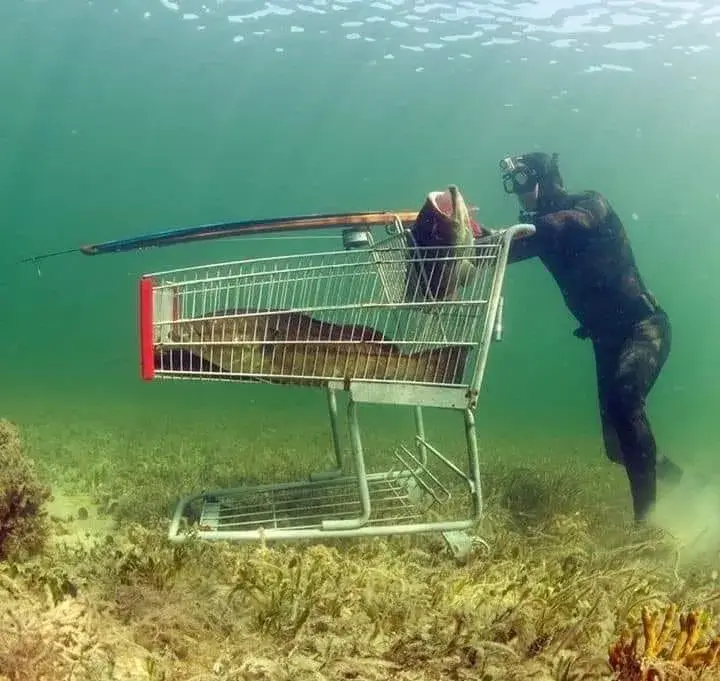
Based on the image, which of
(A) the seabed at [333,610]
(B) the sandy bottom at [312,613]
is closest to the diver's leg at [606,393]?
(A) the seabed at [333,610]

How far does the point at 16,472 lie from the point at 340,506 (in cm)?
234

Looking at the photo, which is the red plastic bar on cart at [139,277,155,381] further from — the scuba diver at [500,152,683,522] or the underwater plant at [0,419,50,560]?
the scuba diver at [500,152,683,522]

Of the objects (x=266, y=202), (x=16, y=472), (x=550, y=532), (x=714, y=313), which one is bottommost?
(x=550, y=532)

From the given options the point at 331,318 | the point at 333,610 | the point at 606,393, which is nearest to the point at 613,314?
the point at 606,393

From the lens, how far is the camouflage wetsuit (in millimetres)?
6160

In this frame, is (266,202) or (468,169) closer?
(468,169)

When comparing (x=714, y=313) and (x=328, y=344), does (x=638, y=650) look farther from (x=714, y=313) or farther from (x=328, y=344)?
(x=714, y=313)

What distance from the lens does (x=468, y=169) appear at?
73938 millimetres

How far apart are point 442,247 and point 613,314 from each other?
331cm

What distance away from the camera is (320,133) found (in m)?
57.5

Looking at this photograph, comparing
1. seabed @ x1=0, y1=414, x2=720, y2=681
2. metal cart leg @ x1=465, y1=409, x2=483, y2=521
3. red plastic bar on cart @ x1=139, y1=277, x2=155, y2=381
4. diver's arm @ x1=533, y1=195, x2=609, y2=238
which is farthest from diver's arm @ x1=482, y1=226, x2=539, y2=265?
red plastic bar on cart @ x1=139, y1=277, x2=155, y2=381

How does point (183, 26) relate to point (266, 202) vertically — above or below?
below

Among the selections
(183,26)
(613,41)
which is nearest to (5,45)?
(183,26)

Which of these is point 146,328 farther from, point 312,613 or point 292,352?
point 312,613
